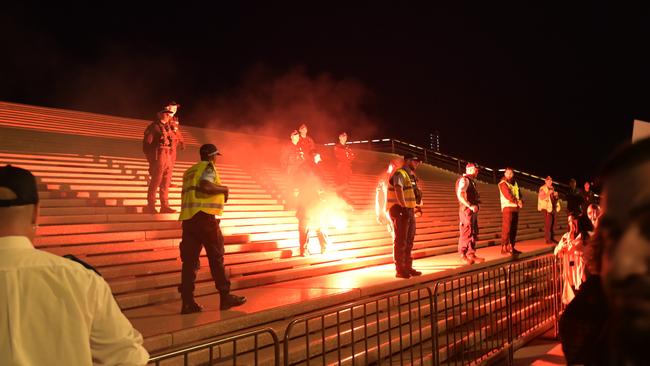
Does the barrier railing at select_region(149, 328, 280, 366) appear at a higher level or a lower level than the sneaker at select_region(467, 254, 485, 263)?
lower

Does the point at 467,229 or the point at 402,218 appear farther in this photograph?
the point at 467,229

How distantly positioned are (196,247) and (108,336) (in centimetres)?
391

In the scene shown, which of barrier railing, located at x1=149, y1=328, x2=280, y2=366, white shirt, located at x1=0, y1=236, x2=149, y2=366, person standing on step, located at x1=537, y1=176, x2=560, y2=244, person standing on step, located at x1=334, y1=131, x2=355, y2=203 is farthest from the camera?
person standing on step, located at x1=334, y1=131, x2=355, y2=203

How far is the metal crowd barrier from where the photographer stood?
16.0ft

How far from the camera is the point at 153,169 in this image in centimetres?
880

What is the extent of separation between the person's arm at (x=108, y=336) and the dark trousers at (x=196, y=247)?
383 centimetres

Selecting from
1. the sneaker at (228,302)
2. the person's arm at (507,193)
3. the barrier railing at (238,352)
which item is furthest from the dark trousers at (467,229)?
the barrier railing at (238,352)

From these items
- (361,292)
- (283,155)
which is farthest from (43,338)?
(283,155)

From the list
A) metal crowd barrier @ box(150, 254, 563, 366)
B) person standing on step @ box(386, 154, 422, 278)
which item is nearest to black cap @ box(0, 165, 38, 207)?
metal crowd barrier @ box(150, 254, 563, 366)

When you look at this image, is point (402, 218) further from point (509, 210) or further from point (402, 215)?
point (509, 210)

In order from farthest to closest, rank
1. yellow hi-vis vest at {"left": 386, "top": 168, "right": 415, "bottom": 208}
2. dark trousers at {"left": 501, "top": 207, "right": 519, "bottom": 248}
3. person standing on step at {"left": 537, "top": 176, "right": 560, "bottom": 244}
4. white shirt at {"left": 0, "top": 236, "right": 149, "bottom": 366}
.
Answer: person standing on step at {"left": 537, "top": 176, "right": 560, "bottom": 244}
dark trousers at {"left": 501, "top": 207, "right": 519, "bottom": 248}
yellow hi-vis vest at {"left": 386, "top": 168, "right": 415, "bottom": 208}
white shirt at {"left": 0, "top": 236, "right": 149, "bottom": 366}

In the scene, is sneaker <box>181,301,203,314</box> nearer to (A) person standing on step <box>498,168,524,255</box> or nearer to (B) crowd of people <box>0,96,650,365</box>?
(B) crowd of people <box>0,96,650,365</box>

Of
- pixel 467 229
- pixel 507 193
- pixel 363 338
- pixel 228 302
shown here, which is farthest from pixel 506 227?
pixel 228 302

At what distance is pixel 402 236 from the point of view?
8.20 m
